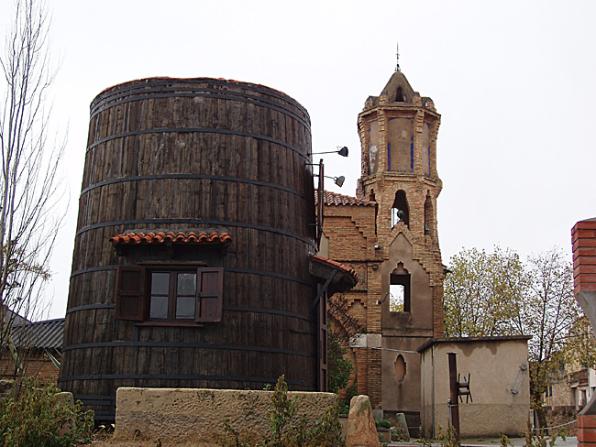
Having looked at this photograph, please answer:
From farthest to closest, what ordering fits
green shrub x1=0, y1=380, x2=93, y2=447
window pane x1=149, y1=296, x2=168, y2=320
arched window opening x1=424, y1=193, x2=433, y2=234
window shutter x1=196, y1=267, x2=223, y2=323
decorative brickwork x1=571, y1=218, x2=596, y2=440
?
1. arched window opening x1=424, y1=193, x2=433, y2=234
2. window pane x1=149, y1=296, x2=168, y2=320
3. window shutter x1=196, y1=267, x2=223, y2=323
4. green shrub x1=0, y1=380, x2=93, y2=447
5. decorative brickwork x1=571, y1=218, x2=596, y2=440

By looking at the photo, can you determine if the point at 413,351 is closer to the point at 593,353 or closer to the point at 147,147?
the point at 593,353

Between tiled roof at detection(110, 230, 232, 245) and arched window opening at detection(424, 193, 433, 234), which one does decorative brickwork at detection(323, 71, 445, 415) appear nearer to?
arched window opening at detection(424, 193, 433, 234)

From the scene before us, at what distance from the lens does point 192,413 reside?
379 inches

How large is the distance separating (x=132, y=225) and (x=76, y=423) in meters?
3.95

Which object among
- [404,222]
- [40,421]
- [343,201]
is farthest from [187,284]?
[404,222]

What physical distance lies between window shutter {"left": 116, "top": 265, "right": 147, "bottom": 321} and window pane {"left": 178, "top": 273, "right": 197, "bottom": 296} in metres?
0.56

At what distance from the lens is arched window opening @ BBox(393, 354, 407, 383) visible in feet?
104

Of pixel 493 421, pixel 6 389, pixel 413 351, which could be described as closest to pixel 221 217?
pixel 6 389

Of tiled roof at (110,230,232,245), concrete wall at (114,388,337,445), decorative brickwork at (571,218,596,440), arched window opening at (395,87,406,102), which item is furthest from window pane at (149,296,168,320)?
arched window opening at (395,87,406,102)

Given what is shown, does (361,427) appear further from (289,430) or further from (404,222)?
(404,222)

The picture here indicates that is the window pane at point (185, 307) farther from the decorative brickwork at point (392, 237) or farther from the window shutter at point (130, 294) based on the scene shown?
the decorative brickwork at point (392, 237)

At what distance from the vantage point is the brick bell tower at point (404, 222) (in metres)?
31.7

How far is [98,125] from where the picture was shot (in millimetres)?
13539

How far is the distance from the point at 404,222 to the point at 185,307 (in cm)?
2385
